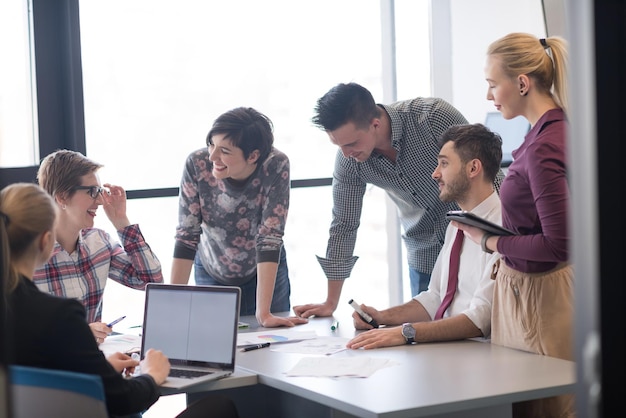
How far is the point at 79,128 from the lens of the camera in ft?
13.9

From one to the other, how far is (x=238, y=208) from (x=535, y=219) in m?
1.21

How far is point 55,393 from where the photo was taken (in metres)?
1.80

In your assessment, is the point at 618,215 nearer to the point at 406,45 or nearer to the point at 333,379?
the point at 333,379

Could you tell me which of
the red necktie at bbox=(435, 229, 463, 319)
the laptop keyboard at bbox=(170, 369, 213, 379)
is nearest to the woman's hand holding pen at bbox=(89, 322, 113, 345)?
the laptop keyboard at bbox=(170, 369, 213, 379)

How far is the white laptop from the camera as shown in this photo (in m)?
2.46

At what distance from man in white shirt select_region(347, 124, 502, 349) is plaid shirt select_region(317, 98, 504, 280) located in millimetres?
431

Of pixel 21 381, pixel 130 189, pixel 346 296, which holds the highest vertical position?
pixel 130 189

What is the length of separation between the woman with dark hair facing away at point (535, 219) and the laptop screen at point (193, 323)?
755 millimetres

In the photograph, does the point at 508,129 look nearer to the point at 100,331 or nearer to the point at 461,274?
the point at 461,274

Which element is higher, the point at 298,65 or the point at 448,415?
the point at 298,65

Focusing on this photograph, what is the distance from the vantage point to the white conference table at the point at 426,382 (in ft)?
6.64

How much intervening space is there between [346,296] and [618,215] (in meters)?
4.61

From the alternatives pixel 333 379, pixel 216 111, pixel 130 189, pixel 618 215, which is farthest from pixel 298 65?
pixel 618 215

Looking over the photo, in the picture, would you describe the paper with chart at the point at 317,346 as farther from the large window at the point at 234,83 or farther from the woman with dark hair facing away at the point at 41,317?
the large window at the point at 234,83
